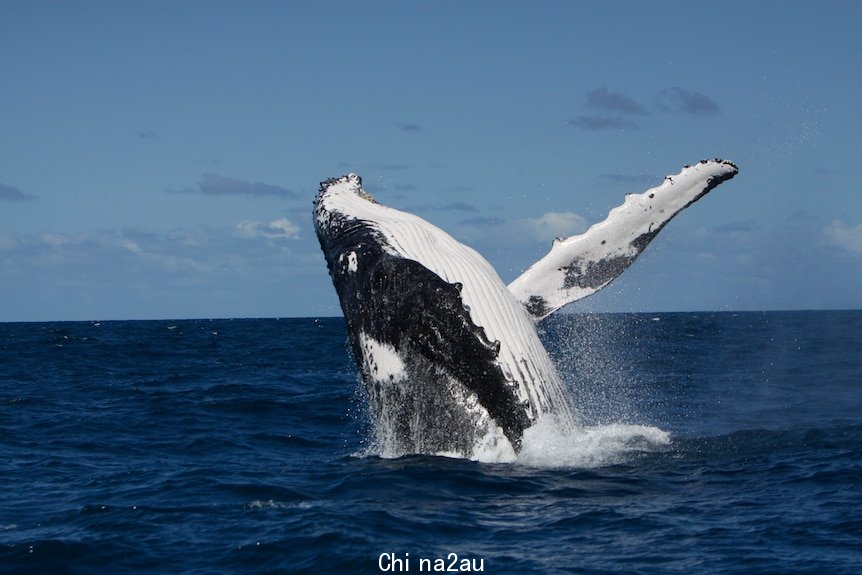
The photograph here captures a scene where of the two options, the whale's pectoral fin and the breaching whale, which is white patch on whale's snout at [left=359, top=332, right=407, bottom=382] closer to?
the breaching whale

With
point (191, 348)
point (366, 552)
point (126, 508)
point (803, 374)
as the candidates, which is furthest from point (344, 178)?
point (191, 348)

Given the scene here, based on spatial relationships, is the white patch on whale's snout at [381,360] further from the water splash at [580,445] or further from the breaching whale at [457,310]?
the water splash at [580,445]

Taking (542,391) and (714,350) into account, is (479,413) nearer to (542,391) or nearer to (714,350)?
(542,391)

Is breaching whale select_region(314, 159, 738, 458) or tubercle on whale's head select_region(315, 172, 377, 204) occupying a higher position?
tubercle on whale's head select_region(315, 172, 377, 204)

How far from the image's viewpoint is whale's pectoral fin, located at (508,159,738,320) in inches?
364

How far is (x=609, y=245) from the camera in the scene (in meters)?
9.46

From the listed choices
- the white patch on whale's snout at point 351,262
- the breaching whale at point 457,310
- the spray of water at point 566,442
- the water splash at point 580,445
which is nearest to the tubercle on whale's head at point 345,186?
the breaching whale at point 457,310

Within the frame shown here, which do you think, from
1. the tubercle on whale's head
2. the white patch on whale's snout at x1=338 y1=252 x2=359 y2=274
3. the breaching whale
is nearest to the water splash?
the breaching whale

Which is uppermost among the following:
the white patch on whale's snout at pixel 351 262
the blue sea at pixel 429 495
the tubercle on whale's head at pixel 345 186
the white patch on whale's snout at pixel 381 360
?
the tubercle on whale's head at pixel 345 186

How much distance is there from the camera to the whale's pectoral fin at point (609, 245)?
30.3 ft

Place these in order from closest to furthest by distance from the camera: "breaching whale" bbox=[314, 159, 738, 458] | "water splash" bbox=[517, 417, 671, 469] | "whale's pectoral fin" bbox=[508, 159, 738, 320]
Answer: "breaching whale" bbox=[314, 159, 738, 458], "water splash" bbox=[517, 417, 671, 469], "whale's pectoral fin" bbox=[508, 159, 738, 320]

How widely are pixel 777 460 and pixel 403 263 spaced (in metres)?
3.87

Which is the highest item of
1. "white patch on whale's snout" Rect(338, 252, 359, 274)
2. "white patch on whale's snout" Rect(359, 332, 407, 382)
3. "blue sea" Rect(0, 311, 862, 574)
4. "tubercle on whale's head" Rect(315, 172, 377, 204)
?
"tubercle on whale's head" Rect(315, 172, 377, 204)

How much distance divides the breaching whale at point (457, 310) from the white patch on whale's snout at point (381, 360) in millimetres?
11
